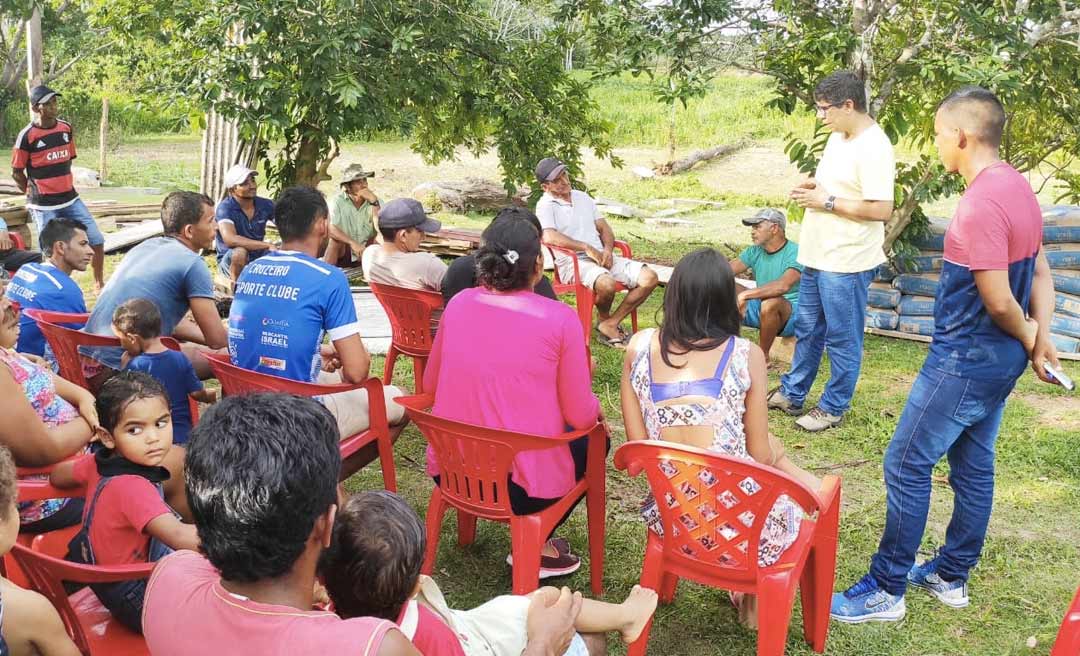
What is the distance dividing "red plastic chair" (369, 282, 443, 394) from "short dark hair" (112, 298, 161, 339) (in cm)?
148

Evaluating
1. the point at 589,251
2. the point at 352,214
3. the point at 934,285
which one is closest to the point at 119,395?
the point at 589,251

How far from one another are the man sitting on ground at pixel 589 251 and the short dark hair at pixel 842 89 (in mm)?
2168

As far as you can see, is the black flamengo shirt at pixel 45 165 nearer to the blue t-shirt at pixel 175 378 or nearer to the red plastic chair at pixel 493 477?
the blue t-shirt at pixel 175 378

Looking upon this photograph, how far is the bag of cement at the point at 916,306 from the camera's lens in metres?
7.15

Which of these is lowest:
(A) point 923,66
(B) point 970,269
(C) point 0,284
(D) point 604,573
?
(D) point 604,573

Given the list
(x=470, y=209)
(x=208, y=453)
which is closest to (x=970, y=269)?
(x=208, y=453)

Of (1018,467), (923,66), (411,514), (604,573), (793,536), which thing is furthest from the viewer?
(923,66)

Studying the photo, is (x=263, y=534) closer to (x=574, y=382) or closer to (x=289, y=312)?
(x=574, y=382)

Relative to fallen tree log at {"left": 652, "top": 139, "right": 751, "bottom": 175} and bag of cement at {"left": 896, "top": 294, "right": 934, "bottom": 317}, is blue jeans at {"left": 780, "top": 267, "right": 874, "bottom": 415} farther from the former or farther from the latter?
fallen tree log at {"left": 652, "top": 139, "right": 751, "bottom": 175}

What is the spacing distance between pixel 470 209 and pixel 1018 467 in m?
8.96

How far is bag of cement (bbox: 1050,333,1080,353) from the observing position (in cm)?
682

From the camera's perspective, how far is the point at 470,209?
12836 millimetres

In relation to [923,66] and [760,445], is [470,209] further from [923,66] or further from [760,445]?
[760,445]

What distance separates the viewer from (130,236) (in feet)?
32.7
